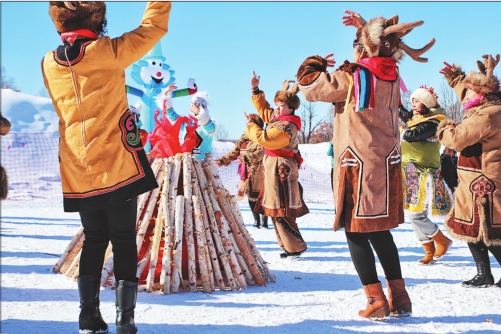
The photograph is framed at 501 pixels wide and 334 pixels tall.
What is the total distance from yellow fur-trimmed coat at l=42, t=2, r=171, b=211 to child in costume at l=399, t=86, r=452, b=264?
3.66 meters

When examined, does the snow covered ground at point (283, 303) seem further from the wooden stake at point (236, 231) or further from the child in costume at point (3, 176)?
the child in costume at point (3, 176)

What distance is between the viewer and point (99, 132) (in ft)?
9.09

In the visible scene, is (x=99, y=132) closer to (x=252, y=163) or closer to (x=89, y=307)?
(x=89, y=307)

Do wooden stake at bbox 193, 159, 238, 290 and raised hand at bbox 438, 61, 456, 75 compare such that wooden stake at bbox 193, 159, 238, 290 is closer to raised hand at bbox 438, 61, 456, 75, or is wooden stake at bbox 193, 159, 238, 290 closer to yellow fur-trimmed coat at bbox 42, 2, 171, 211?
yellow fur-trimmed coat at bbox 42, 2, 171, 211

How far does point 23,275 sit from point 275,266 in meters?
2.48

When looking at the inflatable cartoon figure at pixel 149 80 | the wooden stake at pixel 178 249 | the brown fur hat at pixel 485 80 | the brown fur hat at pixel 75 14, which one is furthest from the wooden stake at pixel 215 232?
the inflatable cartoon figure at pixel 149 80

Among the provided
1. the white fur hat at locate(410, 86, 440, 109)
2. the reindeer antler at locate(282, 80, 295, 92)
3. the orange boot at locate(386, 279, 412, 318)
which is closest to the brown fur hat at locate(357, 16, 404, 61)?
the orange boot at locate(386, 279, 412, 318)

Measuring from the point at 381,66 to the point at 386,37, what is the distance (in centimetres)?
20

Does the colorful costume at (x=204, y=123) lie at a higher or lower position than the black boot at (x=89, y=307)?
higher

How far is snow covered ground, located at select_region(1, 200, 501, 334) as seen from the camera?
10.4ft

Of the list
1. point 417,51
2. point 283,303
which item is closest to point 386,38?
point 417,51

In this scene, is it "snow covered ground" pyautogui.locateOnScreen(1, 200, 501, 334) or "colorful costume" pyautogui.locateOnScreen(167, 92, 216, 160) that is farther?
"colorful costume" pyautogui.locateOnScreen(167, 92, 216, 160)

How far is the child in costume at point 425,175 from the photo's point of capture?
5633 millimetres

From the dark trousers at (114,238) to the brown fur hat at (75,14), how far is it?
3.32 ft
